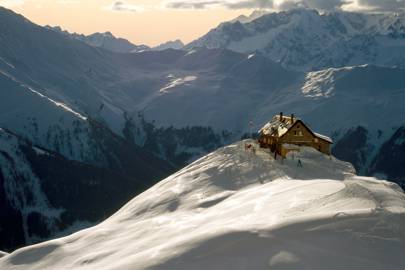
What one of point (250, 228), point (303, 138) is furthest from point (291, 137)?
point (250, 228)

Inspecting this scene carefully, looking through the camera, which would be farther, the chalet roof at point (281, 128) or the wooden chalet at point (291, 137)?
the chalet roof at point (281, 128)

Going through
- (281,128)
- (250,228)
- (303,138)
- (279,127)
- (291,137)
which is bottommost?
(250,228)

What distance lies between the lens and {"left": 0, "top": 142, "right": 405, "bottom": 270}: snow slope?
3000 centimetres

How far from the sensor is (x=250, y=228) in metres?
33.6

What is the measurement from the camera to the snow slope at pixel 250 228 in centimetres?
3000

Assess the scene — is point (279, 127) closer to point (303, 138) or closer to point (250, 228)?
point (303, 138)

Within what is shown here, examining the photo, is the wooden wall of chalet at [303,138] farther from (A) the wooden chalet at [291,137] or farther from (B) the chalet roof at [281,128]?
(B) the chalet roof at [281,128]

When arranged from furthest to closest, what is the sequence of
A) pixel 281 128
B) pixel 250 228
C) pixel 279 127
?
pixel 279 127
pixel 281 128
pixel 250 228

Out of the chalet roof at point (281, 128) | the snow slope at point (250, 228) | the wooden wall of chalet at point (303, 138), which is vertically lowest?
the snow slope at point (250, 228)

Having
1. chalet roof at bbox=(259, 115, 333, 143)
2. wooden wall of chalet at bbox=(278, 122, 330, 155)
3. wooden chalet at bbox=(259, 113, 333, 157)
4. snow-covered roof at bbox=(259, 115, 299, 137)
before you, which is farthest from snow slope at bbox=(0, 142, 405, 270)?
snow-covered roof at bbox=(259, 115, 299, 137)

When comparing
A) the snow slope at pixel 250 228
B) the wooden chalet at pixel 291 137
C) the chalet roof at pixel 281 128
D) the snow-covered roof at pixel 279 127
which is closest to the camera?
the snow slope at pixel 250 228

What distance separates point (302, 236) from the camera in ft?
103

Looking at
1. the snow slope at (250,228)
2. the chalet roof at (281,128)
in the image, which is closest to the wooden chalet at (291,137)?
the chalet roof at (281,128)

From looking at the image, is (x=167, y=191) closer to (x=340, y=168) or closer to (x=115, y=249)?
(x=340, y=168)
